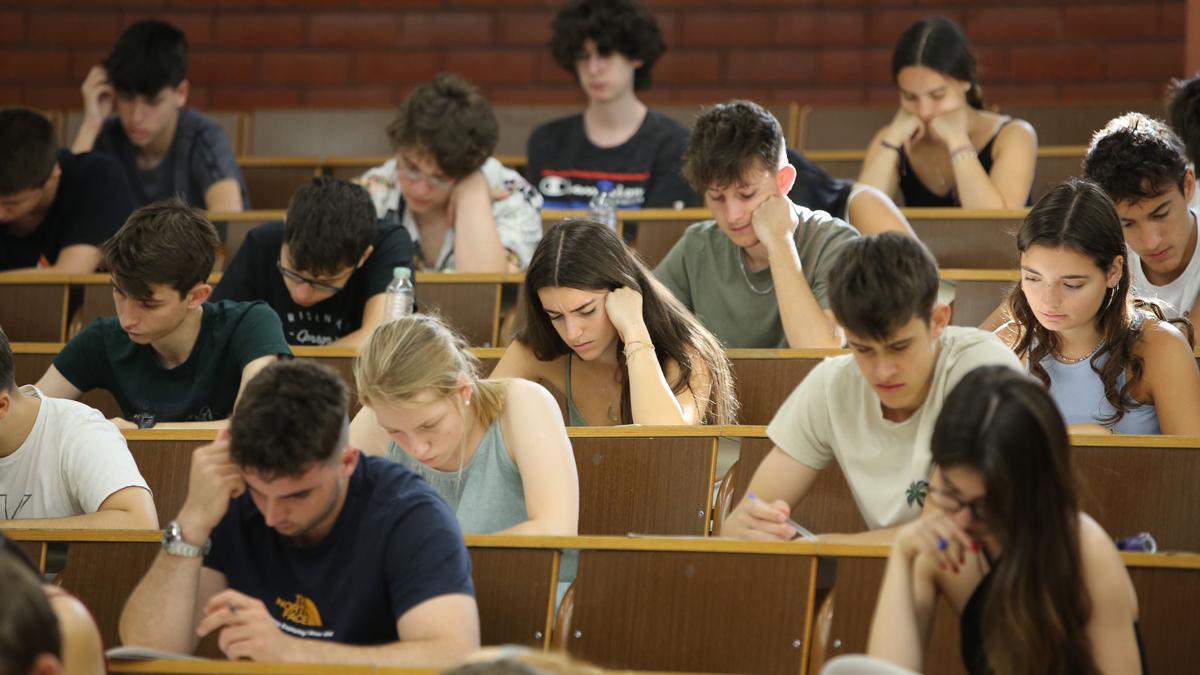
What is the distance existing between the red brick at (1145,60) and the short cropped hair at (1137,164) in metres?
2.32

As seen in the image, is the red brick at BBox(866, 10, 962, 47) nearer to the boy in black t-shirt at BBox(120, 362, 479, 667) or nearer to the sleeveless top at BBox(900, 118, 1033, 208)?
the sleeveless top at BBox(900, 118, 1033, 208)

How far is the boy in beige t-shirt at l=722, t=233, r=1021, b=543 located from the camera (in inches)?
69.9

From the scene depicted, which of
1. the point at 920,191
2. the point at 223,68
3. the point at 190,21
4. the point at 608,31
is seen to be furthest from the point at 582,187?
the point at 190,21

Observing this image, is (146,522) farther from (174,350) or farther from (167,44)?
(167,44)

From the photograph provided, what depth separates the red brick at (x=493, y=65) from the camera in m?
5.05

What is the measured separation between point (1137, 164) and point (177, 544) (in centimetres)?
173

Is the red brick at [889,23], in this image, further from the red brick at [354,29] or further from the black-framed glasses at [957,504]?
the black-framed glasses at [957,504]

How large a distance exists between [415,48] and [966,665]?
12.7 feet

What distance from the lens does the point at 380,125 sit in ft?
15.2

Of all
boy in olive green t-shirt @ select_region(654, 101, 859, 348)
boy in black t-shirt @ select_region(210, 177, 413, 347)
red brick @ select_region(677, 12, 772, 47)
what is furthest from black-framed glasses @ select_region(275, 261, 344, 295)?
red brick @ select_region(677, 12, 772, 47)

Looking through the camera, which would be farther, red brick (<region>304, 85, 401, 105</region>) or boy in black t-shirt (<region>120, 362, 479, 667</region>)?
red brick (<region>304, 85, 401, 105</region>)

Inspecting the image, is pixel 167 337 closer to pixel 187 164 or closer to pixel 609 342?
pixel 609 342

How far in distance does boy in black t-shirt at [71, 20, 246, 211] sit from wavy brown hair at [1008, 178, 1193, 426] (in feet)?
7.61

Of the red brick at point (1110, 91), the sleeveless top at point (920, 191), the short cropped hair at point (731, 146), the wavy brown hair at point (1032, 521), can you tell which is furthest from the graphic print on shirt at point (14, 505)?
the red brick at point (1110, 91)
